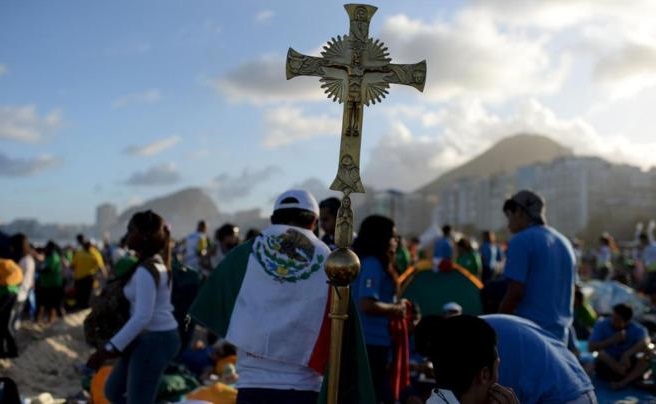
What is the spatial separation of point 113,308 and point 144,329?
0.78ft

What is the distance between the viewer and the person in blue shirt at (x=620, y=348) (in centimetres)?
816

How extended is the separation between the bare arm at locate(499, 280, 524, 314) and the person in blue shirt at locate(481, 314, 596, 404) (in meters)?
1.69

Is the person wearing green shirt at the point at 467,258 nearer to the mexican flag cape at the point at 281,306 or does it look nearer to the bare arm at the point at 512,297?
Result: the bare arm at the point at 512,297

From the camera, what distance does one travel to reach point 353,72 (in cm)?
305

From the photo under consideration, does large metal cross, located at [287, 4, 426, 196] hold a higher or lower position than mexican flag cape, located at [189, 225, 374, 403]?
higher

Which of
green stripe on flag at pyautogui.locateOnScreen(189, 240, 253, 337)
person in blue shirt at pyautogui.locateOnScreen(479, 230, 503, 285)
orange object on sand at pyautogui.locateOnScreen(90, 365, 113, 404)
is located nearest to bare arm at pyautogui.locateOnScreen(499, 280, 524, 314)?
green stripe on flag at pyautogui.locateOnScreen(189, 240, 253, 337)

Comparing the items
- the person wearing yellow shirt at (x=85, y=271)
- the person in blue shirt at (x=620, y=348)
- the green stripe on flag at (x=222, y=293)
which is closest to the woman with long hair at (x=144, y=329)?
the green stripe on flag at (x=222, y=293)

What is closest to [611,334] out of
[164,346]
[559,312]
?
[559,312]

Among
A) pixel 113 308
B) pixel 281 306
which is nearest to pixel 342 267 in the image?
pixel 281 306

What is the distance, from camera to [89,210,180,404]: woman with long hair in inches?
165

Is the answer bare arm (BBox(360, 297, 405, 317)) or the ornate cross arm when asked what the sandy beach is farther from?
the ornate cross arm

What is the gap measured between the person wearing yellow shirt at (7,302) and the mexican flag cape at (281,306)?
6815 mm

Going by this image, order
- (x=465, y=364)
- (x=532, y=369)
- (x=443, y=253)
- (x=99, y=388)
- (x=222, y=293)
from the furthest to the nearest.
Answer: (x=443, y=253)
(x=99, y=388)
(x=222, y=293)
(x=532, y=369)
(x=465, y=364)

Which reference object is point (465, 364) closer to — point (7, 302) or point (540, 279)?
point (540, 279)
